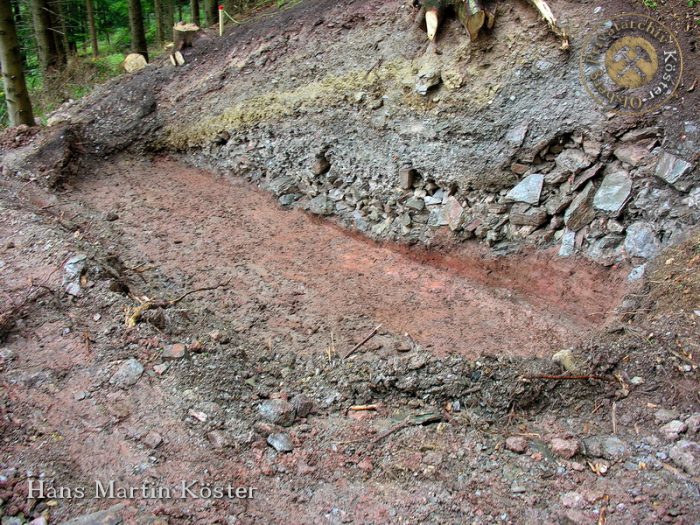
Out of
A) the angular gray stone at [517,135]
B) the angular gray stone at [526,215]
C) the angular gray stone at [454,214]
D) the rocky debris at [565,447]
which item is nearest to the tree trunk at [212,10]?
the angular gray stone at [454,214]

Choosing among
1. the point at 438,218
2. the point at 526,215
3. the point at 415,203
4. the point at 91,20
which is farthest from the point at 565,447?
the point at 91,20

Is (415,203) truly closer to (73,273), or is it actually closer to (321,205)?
(321,205)

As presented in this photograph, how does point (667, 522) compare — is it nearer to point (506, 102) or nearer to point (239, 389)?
point (239, 389)

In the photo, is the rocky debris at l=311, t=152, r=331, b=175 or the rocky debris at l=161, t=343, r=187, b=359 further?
the rocky debris at l=311, t=152, r=331, b=175

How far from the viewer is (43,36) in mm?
11766

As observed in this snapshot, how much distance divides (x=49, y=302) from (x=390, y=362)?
3.04m

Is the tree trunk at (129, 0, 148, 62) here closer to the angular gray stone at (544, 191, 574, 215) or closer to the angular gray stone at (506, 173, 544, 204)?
the angular gray stone at (506, 173, 544, 204)

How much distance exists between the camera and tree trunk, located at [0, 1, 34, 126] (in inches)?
303

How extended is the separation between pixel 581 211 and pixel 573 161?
0.57 meters

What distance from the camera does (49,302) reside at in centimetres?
457

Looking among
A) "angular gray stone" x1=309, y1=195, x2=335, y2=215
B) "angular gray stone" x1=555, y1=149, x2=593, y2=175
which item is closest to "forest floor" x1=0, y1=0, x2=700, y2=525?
"angular gray stone" x1=309, y1=195, x2=335, y2=215

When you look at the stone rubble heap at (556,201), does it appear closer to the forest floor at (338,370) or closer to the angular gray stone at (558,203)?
the angular gray stone at (558,203)
